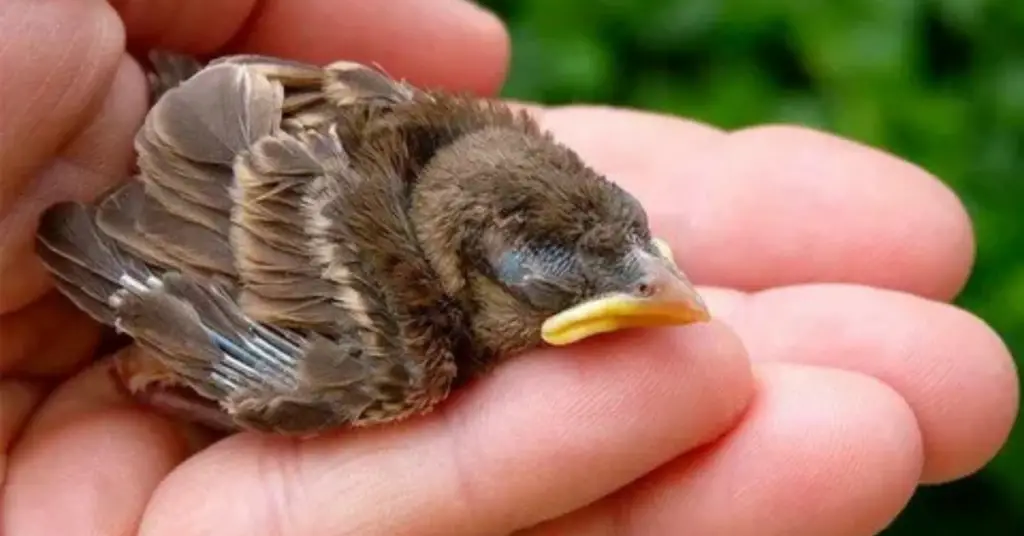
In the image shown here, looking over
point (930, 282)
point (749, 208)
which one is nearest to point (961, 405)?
point (930, 282)

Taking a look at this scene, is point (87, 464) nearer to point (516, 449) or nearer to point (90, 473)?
point (90, 473)

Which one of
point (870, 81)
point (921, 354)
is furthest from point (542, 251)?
point (870, 81)

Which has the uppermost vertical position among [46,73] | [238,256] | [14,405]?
[46,73]

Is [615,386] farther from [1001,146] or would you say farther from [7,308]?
[1001,146]

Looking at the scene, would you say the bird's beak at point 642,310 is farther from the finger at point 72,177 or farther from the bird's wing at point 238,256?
the finger at point 72,177

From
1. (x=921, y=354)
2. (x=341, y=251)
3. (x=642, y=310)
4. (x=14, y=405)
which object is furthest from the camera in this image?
(x=14, y=405)

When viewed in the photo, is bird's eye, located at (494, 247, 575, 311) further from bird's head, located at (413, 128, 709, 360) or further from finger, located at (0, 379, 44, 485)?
finger, located at (0, 379, 44, 485)
